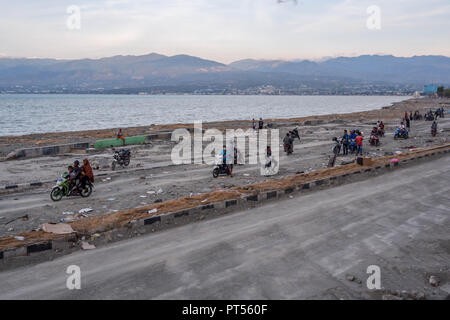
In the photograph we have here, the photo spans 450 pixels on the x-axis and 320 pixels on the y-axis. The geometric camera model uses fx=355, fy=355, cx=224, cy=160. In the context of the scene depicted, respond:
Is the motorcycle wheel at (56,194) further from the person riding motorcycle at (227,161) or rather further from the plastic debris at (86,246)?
the person riding motorcycle at (227,161)

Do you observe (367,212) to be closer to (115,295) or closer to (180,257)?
(180,257)

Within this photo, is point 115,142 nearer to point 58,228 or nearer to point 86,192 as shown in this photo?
point 86,192

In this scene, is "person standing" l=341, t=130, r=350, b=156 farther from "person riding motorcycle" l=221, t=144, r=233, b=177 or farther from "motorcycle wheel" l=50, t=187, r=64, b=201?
"motorcycle wheel" l=50, t=187, r=64, b=201

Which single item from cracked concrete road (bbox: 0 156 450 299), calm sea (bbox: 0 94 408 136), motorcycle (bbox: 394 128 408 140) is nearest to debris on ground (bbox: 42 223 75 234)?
cracked concrete road (bbox: 0 156 450 299)

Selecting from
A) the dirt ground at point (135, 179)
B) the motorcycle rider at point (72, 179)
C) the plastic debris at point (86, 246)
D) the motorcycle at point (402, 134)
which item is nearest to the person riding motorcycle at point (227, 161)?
the dirt ground at point (135, 179)

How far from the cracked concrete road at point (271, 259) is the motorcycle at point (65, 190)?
526 cm

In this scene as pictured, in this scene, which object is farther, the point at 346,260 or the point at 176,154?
the point at 176,154

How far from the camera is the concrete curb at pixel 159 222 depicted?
7980mm

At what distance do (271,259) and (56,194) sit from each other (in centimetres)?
869

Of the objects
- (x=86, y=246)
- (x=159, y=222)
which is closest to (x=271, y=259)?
(x=159, y=222)

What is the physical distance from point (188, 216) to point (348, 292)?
536 centimetres

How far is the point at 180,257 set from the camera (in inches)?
312

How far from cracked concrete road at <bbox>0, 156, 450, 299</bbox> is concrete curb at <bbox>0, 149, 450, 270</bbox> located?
364 millimetres
